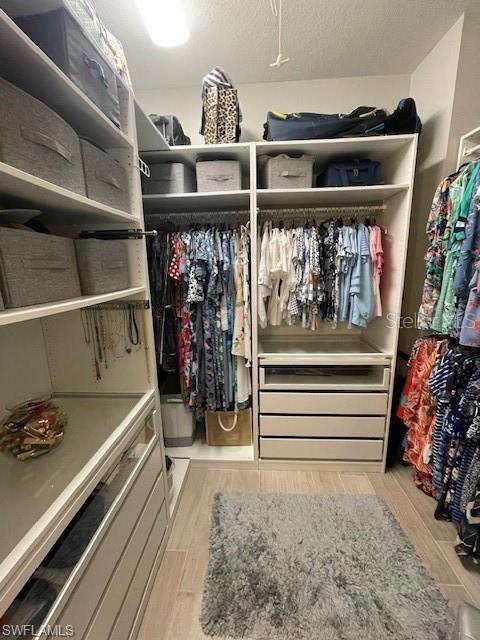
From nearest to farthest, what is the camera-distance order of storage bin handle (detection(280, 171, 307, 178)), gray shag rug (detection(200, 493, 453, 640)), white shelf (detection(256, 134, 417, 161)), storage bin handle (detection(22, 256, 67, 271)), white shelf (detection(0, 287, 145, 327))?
1. white shelf (detection(0, 287, 145, 327))
2. storage bin handle (detection(22, 256, 67, 271))
3. gray shag rug (detection(200, 493, 453, 640))
4. white shelf (detection(256, 134, 417, 161))
5. storage bin handle (detection(280, 171, 307, 178))

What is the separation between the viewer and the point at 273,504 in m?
1.64

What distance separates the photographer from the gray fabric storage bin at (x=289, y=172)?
1616 millimetres

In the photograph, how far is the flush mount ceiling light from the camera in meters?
1.27

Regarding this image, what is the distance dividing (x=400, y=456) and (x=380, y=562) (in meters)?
0.83

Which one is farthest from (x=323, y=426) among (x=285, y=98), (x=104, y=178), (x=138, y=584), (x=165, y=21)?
(x=165, y=21)

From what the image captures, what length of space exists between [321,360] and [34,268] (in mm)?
1577

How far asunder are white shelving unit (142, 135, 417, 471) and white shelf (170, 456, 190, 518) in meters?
0.07

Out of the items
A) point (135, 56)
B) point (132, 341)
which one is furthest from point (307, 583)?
point (135, 56)

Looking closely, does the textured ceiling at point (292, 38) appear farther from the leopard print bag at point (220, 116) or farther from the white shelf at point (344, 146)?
the white shelf at point (344, 146)

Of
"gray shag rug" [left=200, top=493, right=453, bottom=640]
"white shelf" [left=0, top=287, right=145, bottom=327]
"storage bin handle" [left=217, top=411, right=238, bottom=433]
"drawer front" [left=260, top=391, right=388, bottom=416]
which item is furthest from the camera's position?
"storage bin handle" [left=217, top=411, right=238, bottom=433]

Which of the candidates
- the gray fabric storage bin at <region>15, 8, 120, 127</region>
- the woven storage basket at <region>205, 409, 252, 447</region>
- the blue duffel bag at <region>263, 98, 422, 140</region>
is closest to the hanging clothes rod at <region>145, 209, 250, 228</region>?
the blue duffel bag at <region>263, 98, 422, 140</region>

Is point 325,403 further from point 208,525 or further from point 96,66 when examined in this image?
point 96,66

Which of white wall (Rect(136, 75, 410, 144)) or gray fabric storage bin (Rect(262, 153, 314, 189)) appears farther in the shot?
white wall (Rect(136, 75, 410, 144))

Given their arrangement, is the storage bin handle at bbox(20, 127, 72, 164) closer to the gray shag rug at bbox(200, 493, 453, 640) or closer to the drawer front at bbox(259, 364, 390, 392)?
the drawer front at bbox(259, 364, 390, 392)
